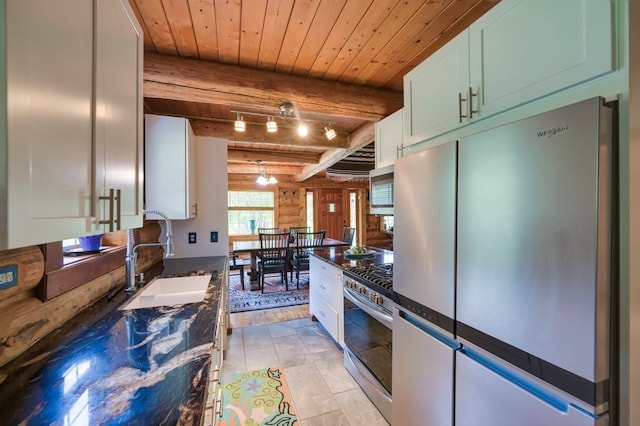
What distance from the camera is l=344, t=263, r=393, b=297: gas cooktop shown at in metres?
1.67

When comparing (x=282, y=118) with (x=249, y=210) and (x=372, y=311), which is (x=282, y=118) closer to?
(x=372, y=311)

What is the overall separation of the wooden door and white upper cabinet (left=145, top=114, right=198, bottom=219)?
5.36 meters

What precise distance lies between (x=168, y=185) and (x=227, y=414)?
1759mm

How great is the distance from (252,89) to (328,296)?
196 cm

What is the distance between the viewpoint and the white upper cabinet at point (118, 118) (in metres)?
0.82

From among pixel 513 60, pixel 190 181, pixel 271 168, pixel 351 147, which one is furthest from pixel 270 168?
pixel 513 60

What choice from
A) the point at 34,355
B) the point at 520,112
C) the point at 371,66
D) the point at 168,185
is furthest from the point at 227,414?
the point at 371,66

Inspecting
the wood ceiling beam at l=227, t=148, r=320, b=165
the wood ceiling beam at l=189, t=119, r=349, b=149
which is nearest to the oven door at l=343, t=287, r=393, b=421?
the wood ceiling beam at l=189, t=119, r=349, b=149

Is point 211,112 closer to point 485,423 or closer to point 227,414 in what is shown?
point 227,414

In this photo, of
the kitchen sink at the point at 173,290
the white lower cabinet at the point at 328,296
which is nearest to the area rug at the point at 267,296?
the white lower cabinet at the point at 328,296

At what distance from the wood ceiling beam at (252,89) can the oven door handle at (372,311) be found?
5.09 ft

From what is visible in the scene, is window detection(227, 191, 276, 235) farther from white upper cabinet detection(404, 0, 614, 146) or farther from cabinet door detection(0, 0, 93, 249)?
cabinet door detection(0, 0, 93, 249)

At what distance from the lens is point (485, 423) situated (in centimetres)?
100

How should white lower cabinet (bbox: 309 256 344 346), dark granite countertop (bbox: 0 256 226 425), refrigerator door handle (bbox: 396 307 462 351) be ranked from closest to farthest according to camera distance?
1. dark granite countertop (bbox: 0 256 226 425)
2. refrigerator door handle (bbox: 396 307 462 351)
3. white lower cabinet (bbox: 309 256 344 346)
